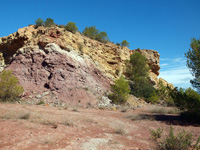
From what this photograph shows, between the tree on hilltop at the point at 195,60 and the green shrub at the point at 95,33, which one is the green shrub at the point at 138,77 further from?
the tree on hilltop at the point at 195,60

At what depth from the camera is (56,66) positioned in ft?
59.4

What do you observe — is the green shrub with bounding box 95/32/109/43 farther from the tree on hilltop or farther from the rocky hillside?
the tree on hilltop

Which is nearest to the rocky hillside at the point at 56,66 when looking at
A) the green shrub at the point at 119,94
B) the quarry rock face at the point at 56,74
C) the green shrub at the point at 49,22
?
the quarry rock face at the point at 56,74

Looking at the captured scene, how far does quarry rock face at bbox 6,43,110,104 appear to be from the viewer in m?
16.5

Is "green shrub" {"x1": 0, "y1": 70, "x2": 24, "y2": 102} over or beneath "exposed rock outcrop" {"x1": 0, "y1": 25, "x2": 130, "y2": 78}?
beneath

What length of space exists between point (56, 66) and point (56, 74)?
1.14 metres

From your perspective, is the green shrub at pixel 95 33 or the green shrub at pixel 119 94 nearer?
the green shrub at pixel 119 94

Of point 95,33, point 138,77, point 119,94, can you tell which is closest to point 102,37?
point 95,33

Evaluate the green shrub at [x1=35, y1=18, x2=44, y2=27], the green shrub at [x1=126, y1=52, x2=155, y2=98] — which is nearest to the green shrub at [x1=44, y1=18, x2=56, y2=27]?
the green shrub at [x1=35, y1=18, x2=44, y2=27]

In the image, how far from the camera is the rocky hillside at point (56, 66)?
16.6 meters

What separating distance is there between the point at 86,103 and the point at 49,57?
7435mm

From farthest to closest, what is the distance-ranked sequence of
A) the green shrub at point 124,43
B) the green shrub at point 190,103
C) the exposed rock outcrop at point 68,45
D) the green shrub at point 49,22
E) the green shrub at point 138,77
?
the green shrub at point 124,43 → the green shrub at point 138,77 → the green shrub at point 49,22 → the exposed rock outcrop at point 68,45 → the green shrub at point 190,103

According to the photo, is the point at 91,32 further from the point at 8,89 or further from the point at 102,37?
the point at 8,89

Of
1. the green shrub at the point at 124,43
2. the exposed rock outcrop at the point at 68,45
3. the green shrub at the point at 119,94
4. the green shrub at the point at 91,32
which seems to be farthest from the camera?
the green shrub at the point at 124,43
